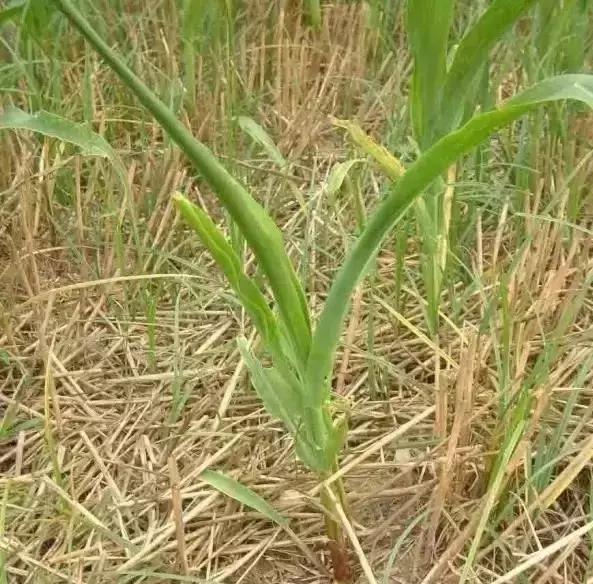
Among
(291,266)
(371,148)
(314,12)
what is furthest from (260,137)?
(314,12)

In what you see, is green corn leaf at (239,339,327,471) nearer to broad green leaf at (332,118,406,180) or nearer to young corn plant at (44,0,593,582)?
young corn plant at (44,0,593,582)

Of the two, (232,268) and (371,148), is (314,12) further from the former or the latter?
(232,268)

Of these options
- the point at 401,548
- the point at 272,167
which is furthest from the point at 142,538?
the point at 272,167

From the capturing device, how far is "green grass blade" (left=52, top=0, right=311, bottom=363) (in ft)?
1.90

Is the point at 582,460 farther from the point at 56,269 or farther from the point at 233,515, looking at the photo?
the point at 56,269

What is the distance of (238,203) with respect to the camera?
60 centimetres

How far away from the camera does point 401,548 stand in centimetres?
70

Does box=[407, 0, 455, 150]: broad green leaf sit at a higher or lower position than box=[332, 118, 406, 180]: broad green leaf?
higher

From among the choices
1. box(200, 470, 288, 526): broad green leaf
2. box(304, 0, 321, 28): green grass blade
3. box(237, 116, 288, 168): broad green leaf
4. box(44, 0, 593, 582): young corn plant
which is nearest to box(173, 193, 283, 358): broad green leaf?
box(44, 0, 593, 582): young corn plant

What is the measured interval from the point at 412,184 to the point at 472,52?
28 cm

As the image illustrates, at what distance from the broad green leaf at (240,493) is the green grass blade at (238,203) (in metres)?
0.12

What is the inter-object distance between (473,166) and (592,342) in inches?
13.5

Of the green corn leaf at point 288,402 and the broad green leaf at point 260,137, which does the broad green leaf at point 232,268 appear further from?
the broad green leaf at point 260,137

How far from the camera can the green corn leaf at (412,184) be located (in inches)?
22.8
